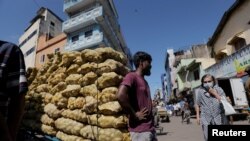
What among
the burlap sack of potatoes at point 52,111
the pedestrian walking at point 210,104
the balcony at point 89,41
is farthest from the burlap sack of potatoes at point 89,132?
the balcony at point 89,41

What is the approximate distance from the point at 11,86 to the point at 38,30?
32.2 meters

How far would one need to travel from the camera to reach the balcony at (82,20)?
22297mm

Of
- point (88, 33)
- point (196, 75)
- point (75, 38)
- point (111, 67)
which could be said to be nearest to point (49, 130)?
point (111, 67)

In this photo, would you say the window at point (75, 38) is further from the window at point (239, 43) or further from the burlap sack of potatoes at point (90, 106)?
the burlap sack of potatoes at point (90, 106)

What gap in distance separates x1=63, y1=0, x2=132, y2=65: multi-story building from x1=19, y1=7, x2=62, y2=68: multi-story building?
6490 millimetres

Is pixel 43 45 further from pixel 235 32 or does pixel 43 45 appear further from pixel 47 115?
pixel 47 115

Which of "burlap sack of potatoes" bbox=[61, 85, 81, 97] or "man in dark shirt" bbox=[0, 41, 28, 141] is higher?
"burlap sack of potatoes" bbox=[61, 85, 81, 97]

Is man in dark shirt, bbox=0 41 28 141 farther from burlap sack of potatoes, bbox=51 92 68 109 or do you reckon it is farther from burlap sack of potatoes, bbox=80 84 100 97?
burlap sack of potatoes, bbox=51 92 68 109

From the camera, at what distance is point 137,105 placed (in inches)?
107

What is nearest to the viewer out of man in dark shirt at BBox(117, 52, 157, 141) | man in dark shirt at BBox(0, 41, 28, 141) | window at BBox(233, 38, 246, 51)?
man in dark shirt at BBox(0, 41, 28, 141)

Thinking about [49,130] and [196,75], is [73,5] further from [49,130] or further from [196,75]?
[49,130]

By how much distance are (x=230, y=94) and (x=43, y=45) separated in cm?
2316

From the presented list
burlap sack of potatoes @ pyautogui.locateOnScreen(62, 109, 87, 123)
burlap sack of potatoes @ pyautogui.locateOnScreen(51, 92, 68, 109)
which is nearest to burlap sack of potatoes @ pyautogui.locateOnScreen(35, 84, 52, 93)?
burlap sack of potatoes @ pyautogui.locateOnScreen(51, 92, 68, 109)

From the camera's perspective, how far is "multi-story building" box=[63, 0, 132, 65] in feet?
72.4
